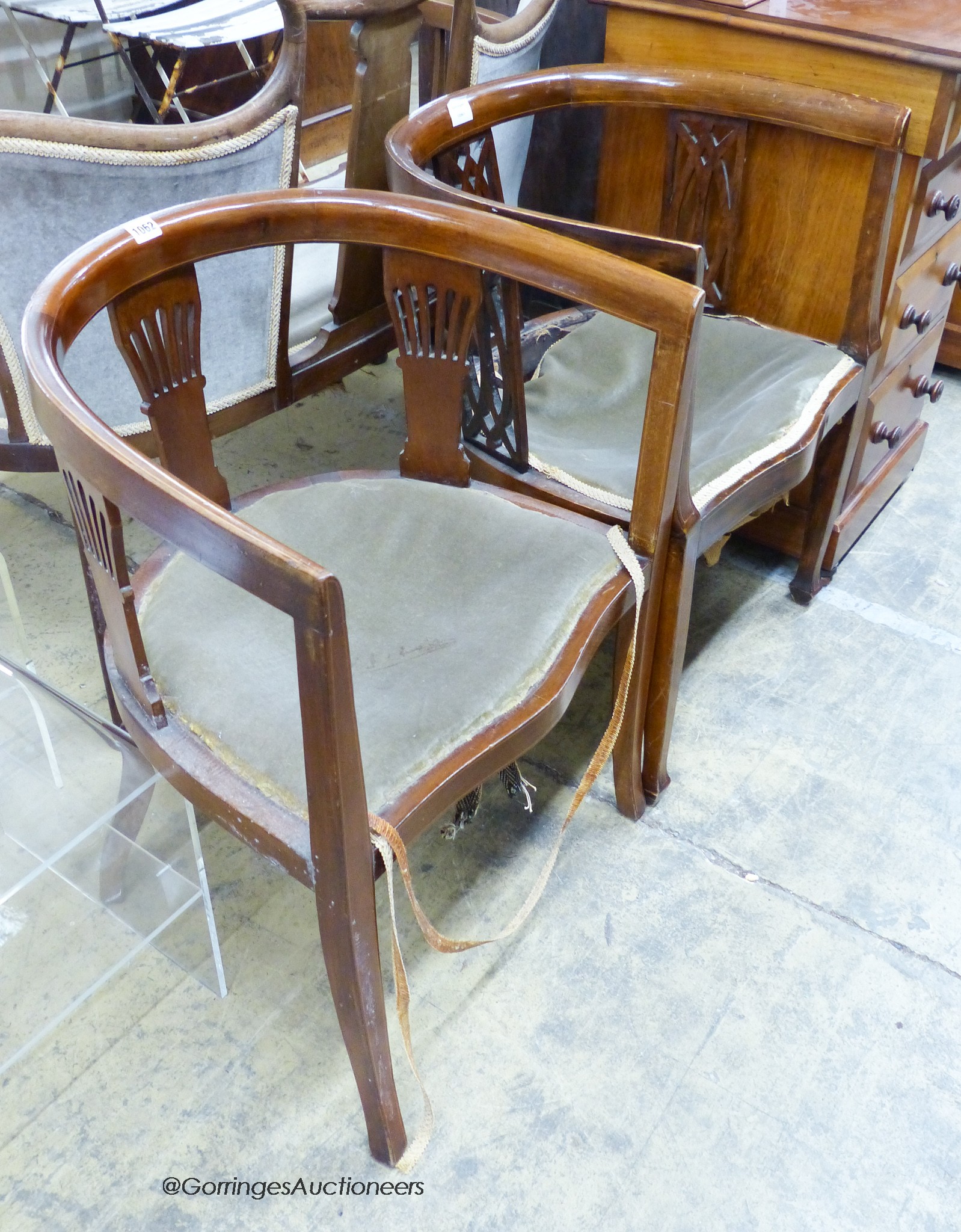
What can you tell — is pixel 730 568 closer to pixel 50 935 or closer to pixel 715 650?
pixel 715 650

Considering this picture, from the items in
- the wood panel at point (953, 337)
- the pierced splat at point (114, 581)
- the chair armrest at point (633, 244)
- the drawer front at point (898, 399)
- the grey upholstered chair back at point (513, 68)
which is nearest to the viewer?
the pierced splat at point (114, 581)

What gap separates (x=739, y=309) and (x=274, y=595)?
1.26m

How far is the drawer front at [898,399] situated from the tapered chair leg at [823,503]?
9 cm

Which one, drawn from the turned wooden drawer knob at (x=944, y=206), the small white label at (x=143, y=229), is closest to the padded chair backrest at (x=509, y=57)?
the turned wooden drawer knob at (x=944, y=206)

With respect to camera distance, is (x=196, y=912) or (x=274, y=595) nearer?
(x=274, y=595)

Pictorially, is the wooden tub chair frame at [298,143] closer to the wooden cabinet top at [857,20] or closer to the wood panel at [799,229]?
the wooden cabinet top at [857,20]

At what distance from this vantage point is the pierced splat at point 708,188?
5.50 feet

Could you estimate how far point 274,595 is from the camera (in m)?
0.81

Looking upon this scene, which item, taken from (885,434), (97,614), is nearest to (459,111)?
(97,614)

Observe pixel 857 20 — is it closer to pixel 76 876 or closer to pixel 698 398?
pixel 698 398

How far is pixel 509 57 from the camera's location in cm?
179

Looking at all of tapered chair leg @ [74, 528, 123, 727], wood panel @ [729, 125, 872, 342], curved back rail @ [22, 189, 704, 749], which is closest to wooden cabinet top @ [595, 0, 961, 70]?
wood panel @ [729, 125, 872, 342]

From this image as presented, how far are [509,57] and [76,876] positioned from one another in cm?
136

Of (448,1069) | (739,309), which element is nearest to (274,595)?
(448,1069)
